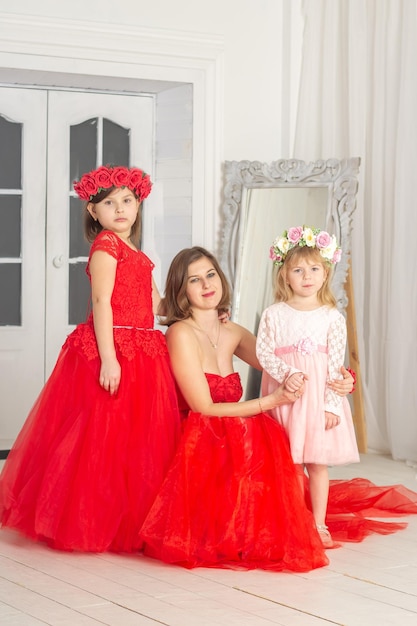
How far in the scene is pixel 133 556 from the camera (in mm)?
2965

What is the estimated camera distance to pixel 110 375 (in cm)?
308

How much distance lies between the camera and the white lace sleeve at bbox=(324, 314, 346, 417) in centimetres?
311

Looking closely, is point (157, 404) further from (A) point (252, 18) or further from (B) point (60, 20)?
(A) point (252, 18)

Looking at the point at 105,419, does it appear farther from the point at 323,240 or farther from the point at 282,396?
the point at 323,240

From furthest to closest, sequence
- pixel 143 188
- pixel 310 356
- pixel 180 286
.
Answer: pixel 143 188 < pixel 180 286 < pixel 310 356

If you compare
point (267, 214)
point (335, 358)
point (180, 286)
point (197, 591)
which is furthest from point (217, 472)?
point (267, 214)

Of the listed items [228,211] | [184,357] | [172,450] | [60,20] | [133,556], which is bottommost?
[133,556]

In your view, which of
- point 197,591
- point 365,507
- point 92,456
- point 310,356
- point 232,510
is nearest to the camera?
point 197,591

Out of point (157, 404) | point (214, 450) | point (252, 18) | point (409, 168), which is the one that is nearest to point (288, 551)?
point (214, 450)

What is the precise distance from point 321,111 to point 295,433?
2684 millimetres

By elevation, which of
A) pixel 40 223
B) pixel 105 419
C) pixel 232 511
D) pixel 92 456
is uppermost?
pixel 40 223

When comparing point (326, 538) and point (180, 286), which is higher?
point (180, 286)

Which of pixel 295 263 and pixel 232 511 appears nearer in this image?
pixel 232 511

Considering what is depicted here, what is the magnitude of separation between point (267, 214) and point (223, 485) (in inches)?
95.5
